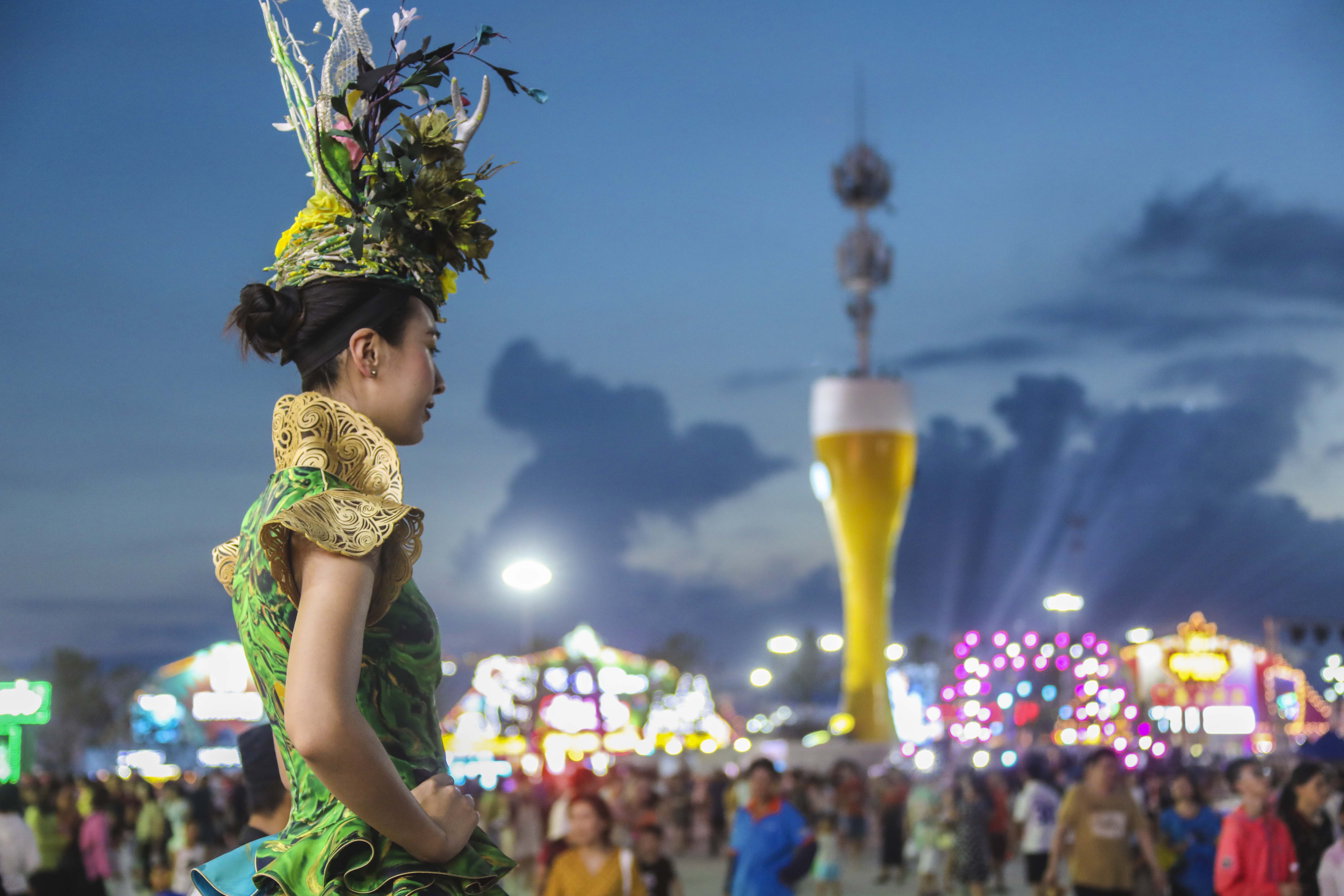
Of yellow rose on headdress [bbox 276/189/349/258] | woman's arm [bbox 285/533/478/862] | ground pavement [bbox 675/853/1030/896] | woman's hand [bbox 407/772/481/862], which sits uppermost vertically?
yellow rose on headdress [bbox 276/189/349/258]

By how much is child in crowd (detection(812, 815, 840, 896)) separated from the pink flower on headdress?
50.3 feet

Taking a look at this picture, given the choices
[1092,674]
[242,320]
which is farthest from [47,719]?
[1092,674]

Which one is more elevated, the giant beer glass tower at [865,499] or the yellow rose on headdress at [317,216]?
the giant beer glass tower at [865,499]

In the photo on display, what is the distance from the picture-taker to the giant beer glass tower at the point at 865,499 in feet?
169

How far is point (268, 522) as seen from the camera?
1732 millimetres

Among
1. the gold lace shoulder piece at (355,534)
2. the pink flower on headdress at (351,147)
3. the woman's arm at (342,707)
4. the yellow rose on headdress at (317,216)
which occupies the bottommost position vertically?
the woman's arm at (342,707)

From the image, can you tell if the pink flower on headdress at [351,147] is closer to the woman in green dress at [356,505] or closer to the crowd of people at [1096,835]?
the woman in green dress at [356,505]

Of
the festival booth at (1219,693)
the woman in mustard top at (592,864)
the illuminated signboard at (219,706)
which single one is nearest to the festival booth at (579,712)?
the illuminated signboard at (219,706)

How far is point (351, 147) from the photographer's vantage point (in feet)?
6.91

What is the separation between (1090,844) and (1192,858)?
57.6 inches

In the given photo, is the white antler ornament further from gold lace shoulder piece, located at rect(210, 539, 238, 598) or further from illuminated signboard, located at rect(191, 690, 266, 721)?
illuminated signboard, located at rect(191, 690, 266, 721)

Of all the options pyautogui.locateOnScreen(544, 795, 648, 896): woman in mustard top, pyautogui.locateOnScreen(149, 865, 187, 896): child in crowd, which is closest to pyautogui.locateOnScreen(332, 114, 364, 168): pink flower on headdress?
pyautogui.locateOnScreen(544, 795, 648, 896): woman in mustard top

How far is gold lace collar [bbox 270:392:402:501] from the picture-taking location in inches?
75.5

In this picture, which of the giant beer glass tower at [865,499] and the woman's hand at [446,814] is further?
the giant beer glass tower at [865,499]
